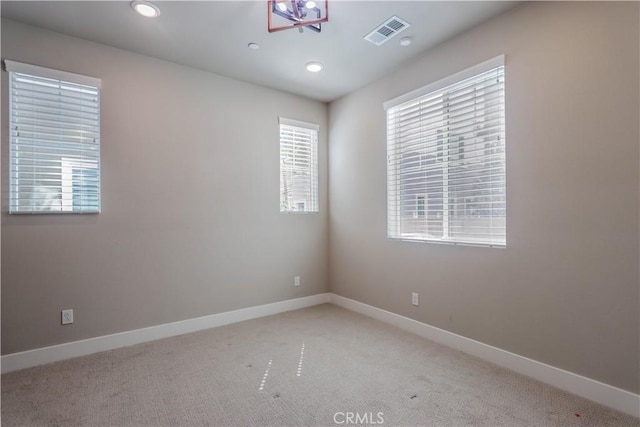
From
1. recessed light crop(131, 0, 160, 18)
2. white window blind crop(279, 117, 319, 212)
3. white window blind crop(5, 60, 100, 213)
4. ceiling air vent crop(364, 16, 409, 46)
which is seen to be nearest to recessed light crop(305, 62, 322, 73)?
ceiling air vent crop(364, 16, 409, 46)

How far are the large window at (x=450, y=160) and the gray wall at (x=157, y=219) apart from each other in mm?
1415

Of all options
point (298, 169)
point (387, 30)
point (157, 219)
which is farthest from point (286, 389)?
Answer: point (387, 30)

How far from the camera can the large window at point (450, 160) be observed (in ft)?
8.34

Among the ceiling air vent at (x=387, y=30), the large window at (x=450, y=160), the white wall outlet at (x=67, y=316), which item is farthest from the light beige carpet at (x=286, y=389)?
the ceiling air vent at (x=387, y=30)

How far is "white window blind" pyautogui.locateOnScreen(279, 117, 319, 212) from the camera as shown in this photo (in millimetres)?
4000

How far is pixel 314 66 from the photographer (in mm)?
3256

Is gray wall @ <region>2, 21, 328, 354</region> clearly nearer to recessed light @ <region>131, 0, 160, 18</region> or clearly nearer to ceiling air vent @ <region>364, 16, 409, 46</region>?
recessed light @ <region>131, 0, 160, 18</region>

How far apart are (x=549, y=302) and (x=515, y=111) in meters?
1.43

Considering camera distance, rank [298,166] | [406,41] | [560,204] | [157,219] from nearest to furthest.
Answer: [560,204] → [406,41] → [157,219] → [298,166]

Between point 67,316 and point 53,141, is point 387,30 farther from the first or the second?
point 67,316

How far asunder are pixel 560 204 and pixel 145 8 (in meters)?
3.32

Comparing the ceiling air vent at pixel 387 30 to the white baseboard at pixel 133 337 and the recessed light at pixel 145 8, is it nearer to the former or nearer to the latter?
the recessed light at pixel 145 8

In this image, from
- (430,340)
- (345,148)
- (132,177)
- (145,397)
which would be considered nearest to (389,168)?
(345,148)

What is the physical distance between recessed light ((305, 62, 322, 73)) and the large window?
856mm
